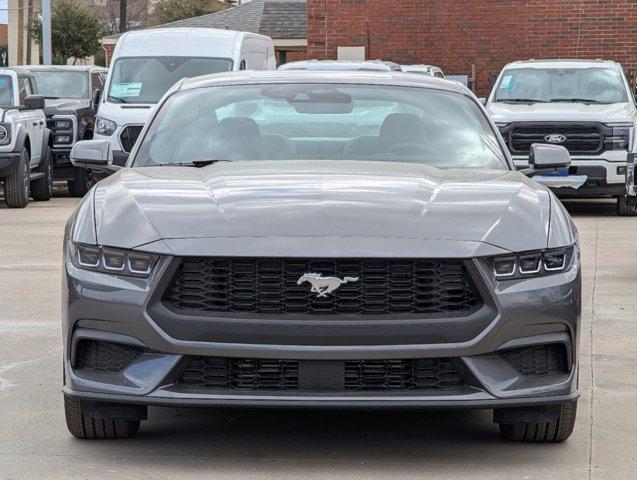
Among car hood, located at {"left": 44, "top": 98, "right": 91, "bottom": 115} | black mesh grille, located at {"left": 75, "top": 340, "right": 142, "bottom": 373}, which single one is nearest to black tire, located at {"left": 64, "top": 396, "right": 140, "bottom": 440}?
black mesh grille, located at {"left": 75, "top": 340, "right": 142, "bottom": 373}

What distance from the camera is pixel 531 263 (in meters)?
5.15

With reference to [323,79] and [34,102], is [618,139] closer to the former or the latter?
[34,102]

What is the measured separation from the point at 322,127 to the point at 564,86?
12254 millimetres

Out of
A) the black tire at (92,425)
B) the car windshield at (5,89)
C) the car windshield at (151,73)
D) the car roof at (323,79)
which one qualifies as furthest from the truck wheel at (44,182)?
the black tire at (92,425)

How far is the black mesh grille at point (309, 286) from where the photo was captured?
16.4 feet

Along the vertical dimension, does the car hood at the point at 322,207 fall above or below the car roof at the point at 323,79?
below

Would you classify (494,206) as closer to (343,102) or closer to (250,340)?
(250,340)

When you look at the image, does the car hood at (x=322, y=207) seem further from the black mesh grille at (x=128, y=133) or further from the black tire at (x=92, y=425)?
the black mesh grille at (x=128, y=133)

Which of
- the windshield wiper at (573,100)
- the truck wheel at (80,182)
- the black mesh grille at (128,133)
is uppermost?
the windshield wiper at (573,100)

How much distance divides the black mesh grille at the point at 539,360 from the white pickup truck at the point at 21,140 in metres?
13.4

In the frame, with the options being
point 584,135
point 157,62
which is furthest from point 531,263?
point 157,62

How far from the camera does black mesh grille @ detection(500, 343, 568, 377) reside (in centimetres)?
512

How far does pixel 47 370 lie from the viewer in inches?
283

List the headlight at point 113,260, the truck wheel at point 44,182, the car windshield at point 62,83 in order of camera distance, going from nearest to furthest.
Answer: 1. the headlight at point 113,260
2. the truck wheel at point 44,182
3. the car windshield at point 62,83
